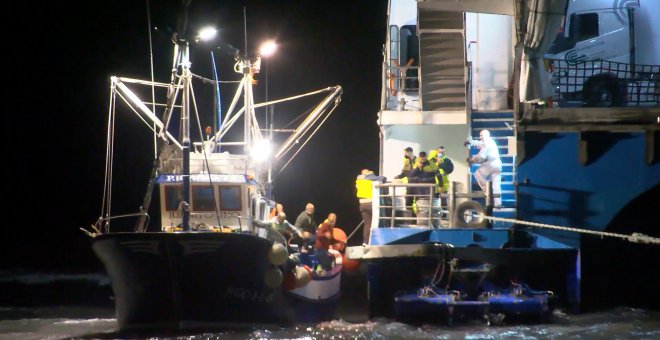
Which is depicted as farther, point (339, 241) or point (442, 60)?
point (442, 60)

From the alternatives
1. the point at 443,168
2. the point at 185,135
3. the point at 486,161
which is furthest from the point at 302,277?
the point at 486,161

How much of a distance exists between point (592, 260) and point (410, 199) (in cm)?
451

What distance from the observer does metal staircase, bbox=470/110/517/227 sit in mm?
21908

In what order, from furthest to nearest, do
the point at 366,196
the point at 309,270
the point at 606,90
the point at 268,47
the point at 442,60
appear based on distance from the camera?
the point at 442,60 < the point at 366,196 < the point at 606,90 < the point at 268,47 < the point at 309,270

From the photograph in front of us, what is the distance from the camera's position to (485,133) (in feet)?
67.8

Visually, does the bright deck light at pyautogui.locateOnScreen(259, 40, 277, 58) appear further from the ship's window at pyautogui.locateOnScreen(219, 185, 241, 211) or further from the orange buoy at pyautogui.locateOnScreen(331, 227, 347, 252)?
the orange buoy at pyautogui.locateOnScreen(331, 227, 347, 252)

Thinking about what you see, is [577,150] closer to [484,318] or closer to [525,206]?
[525,206]

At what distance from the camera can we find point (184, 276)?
1731 cm

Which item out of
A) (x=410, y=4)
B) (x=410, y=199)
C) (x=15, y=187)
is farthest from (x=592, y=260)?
(x=15, y=187)

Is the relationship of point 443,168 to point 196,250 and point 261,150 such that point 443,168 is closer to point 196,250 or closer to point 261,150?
point 261,150

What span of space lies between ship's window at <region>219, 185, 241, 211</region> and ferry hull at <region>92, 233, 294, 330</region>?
149 centimetres

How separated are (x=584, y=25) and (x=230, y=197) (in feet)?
33.0

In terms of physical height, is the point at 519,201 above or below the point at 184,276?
above

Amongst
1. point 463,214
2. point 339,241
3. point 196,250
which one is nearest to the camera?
point 196,250
